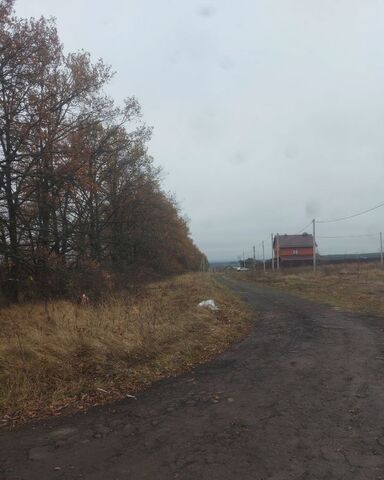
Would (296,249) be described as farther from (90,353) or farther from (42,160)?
(90,353)

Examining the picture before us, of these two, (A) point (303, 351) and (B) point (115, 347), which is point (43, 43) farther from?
(A) point (303, 351)

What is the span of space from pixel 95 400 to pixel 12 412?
3.42 feet

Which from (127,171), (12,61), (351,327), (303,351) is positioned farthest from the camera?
(127,171)

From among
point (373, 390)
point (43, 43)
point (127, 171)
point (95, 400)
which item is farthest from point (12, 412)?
point (127, 171)

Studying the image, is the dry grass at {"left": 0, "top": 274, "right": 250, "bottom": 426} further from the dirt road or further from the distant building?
the distant building

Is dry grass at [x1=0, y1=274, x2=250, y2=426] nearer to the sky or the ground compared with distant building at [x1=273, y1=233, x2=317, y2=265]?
nearer to the ground

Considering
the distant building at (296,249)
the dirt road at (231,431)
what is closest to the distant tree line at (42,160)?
the dirt road at (231,431)

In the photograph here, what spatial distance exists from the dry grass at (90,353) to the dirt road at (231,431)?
57 centimetres

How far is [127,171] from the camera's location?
3158 centimetres

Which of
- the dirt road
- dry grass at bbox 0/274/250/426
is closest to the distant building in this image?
dry grass at bbox 0/274/250/426

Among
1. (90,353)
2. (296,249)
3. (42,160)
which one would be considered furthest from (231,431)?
(296,249)

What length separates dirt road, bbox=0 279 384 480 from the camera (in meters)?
4.09

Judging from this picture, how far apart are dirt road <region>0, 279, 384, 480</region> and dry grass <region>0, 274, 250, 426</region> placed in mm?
569

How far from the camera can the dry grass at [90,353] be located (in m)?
6.40
